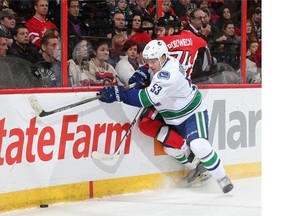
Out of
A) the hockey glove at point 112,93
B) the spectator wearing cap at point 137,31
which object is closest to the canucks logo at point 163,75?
the hockey glove at point 112,93

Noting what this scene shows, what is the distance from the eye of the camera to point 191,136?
18.1 ft

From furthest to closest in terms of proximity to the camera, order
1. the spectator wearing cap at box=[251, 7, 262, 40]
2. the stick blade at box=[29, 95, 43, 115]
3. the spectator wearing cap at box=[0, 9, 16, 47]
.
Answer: the spectator wearing cap at box=[251, 7, 262, 40] < the stick blade at box=[29, 95, 43, 115] < the spectator wearing cap at box=[0, 9, 16, 47]

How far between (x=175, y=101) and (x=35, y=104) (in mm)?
1205

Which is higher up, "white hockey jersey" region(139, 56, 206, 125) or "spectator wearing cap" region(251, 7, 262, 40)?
"spectator wearing cap" region(251, 7, 262, 40)

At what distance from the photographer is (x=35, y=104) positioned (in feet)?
15.5

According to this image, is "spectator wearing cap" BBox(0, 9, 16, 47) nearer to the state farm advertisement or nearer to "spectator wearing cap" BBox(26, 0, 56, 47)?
"spectator wearing cap" BBox(26, 0, 56, 47)

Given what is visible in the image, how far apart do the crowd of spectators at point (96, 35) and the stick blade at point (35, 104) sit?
101 mm

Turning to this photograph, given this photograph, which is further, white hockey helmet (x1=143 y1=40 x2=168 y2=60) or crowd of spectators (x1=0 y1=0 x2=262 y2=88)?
white hockey helmet (x1=143 y1=40 x2=168 y2=60)

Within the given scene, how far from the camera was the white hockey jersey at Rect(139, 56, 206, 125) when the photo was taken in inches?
200

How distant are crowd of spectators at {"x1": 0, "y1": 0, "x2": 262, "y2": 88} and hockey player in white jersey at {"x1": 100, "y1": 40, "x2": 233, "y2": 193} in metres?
0.28

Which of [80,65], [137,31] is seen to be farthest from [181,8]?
[80,65]

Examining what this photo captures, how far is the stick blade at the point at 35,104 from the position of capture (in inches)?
185

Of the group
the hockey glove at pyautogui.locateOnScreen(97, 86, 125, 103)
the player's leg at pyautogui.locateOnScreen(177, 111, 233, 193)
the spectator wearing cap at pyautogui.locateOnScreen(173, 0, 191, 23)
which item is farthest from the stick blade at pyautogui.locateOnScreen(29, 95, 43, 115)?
the spectator wearing cap at pyautogui.locateOnScreen(173, 0, 191, 23)

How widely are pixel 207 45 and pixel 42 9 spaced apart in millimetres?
1952
